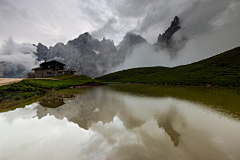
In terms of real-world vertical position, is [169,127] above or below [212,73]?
below

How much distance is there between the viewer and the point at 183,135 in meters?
5.52

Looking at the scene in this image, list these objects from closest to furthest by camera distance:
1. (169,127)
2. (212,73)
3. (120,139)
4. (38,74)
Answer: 1. (120,139)
2. (169,127)
3. (212,73)
4. (38,74)

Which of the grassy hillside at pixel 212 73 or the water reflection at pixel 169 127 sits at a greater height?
the grassy hillside at pixel 212 73

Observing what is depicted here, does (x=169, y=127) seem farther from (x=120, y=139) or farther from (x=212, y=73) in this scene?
(x=212, y=73)

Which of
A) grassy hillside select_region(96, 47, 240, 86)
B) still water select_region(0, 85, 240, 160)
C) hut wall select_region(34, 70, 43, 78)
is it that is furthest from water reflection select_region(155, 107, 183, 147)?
hut wall select_region(34, 70, 43, 78)

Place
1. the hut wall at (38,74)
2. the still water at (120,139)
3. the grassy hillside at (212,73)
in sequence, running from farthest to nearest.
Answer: the hut wall at (38,74), the grassy hillside at (212,73), the still water at (120,139)

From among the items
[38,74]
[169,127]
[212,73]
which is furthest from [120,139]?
[38,74]

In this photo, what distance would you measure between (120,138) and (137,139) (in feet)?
3.38

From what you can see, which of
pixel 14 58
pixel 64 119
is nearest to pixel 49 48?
pixel 14 58

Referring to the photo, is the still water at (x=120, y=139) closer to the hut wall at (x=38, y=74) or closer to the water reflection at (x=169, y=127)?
the water reflection at (x=169, y=127)

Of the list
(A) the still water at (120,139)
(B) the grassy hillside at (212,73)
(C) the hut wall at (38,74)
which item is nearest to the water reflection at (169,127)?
(A) the still water at (120,139)

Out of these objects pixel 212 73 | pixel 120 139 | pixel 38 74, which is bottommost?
pixel 120 139

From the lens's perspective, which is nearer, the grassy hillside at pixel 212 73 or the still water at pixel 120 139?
the still water at pixel 120 139

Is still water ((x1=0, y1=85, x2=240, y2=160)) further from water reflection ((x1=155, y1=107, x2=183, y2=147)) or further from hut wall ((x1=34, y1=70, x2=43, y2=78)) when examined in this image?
hut wall ((x1=34, y1=70, x2=43, y2=78))
